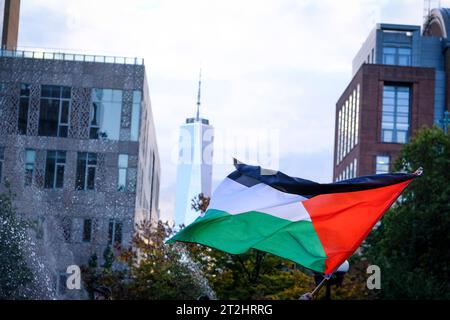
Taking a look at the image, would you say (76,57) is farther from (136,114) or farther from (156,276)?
(156,276)

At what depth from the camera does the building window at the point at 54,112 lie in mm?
56125

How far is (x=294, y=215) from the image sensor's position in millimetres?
10570

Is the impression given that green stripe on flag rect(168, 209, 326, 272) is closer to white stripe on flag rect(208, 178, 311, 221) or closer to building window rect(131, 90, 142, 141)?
white stripe on flag rect(208, 178, 311, 221)

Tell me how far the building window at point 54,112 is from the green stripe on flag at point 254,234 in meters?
46.4

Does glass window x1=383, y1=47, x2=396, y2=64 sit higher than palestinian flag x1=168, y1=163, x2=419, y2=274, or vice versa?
glass window x1=383, y1=47, x2=396, y2=64

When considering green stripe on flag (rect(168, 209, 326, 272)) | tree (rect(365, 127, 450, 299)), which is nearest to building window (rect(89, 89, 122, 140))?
tree (rect(365, 127, 450, 299))

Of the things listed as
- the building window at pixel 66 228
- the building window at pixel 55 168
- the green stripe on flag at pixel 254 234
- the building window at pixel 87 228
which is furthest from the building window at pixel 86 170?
the green stripe on flag at pixel 254 234

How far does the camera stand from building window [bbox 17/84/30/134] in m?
55.6

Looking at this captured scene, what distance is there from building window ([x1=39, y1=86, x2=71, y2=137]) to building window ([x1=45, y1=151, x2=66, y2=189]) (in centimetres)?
111

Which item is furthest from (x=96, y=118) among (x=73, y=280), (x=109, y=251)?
(x=73, y=280)

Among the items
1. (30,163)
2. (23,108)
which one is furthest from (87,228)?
(23,108)

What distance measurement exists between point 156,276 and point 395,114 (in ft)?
209

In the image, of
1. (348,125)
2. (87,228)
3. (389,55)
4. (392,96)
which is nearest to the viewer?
(87,228)
